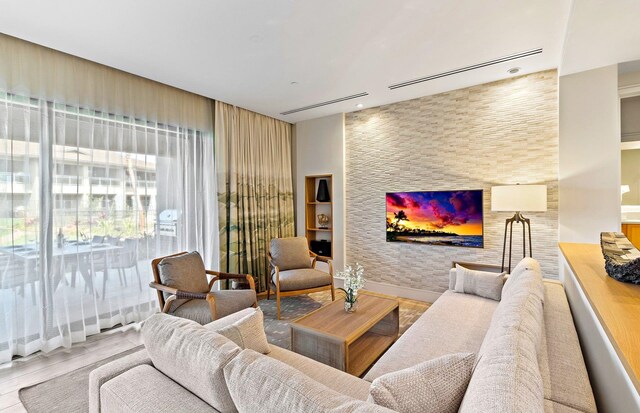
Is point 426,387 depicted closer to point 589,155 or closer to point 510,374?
point 510,374

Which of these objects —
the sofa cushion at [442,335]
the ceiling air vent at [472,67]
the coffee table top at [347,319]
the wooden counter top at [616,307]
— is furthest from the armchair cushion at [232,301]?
the ceiling air vent at [472,67]

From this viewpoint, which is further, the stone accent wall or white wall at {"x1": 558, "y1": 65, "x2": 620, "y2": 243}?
the stone accent wall

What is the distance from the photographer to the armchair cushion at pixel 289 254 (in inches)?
163

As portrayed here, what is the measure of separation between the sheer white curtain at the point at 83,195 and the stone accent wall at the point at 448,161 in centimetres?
243

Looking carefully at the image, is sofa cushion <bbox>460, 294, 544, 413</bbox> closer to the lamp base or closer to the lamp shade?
the lamp shade

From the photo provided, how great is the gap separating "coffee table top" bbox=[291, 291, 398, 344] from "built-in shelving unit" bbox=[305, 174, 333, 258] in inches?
83.7

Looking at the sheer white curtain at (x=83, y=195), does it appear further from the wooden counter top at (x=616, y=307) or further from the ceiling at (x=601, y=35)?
the ceiling at (x=601, y=35)

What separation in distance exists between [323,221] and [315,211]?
0.29 metres

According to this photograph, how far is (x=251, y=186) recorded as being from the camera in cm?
452

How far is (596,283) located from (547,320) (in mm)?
480

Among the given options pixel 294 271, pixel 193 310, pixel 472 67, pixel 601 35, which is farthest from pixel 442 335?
pixel 472 67

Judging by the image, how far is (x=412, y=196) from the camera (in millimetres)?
4094

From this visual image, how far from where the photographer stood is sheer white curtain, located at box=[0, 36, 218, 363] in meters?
2.57

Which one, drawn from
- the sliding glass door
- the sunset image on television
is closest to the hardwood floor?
the sliding glass door
